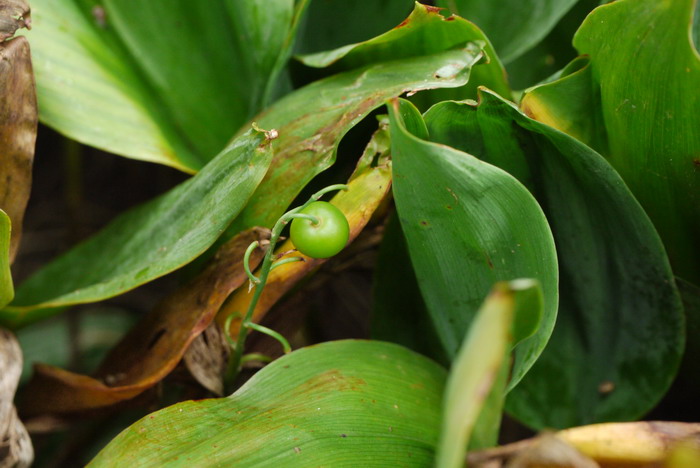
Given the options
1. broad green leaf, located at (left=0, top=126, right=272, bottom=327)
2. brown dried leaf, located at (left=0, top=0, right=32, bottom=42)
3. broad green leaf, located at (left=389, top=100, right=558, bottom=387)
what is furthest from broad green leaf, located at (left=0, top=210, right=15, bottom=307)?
broad green leaf, located at (left=389, top=100, right=558, bottom=387)

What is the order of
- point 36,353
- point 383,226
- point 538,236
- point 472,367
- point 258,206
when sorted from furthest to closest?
point 36,353 → point 383,226 → point 258,206 → point 538,236 → point 472,367

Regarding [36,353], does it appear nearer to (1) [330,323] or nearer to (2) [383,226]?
(1) [330,323]

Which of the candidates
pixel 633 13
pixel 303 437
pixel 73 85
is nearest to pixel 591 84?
pixel 633 13

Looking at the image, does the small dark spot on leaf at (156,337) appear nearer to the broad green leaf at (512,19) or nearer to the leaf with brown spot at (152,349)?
the leaf with brown spot at (152,349)

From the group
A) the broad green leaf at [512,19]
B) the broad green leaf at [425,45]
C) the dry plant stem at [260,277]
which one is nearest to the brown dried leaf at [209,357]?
the dry plant stem at [260,277]

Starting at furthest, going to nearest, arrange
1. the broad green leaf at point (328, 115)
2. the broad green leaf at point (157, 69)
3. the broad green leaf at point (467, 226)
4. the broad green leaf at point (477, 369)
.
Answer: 1. the broad green leaf at point (157, 69)
2. the broad green leaf at point (328, 115)
3. the broad green leaf at point (467, 226)
4. the broad green leaf at point (477, 369)

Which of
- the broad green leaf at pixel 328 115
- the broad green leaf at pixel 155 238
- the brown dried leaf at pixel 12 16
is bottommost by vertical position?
the broad green leaf at pixel 155 238
